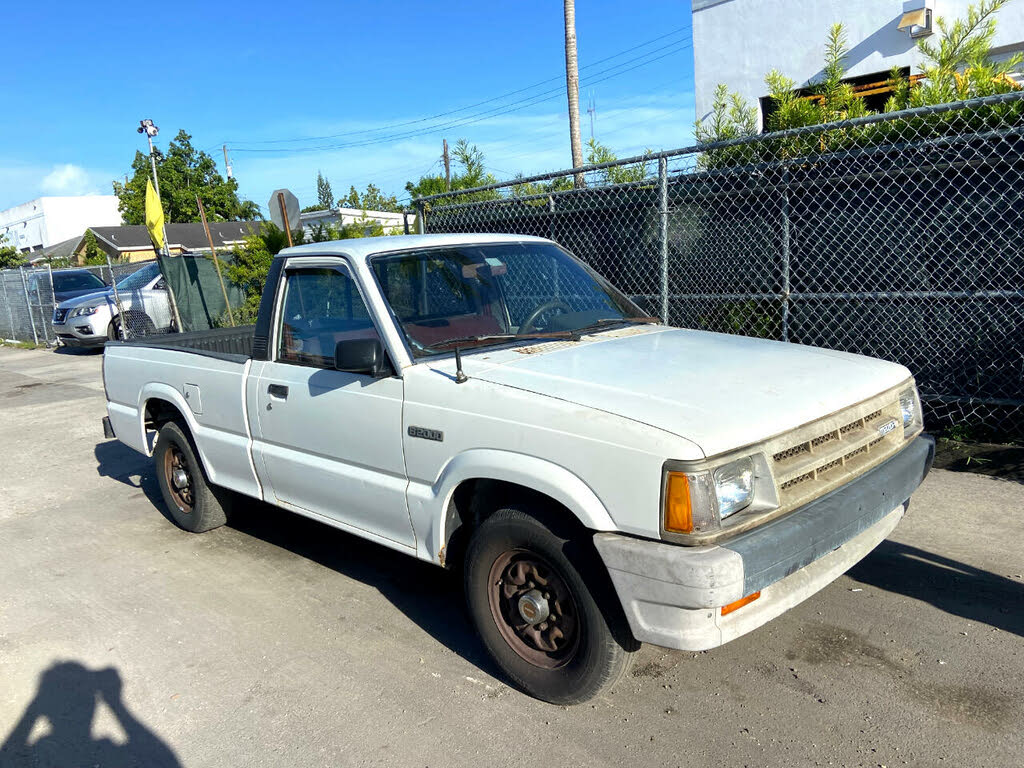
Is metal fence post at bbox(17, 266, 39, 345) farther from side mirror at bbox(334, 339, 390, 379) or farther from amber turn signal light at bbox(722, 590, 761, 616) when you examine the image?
amber turn signal light at bbox(722, 590, 761, 616)

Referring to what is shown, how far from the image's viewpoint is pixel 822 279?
637 cm

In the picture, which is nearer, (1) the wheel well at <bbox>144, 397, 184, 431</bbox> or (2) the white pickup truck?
(2) the white pickup truck

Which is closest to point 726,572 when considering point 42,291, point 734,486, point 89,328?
point 734,486

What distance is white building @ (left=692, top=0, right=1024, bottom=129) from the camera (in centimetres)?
1071

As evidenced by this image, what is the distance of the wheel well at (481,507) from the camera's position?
3135mm

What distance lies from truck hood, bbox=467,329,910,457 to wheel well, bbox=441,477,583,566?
42 centimetres

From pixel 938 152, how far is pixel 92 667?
596 centimetres

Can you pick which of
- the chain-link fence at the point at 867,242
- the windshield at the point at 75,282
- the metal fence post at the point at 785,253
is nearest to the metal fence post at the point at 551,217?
the chain-link fence at the point at 867,242

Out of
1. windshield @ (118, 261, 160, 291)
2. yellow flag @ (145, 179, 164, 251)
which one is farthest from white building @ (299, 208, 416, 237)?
yellow flag @ (145, 179, 164, 251)

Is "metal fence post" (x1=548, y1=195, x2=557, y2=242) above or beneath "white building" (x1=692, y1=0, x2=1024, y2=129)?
beneath

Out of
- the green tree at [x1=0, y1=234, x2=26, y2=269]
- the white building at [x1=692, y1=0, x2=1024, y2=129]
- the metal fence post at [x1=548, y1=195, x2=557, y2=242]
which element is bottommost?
the metal fence post at [x1=548, y1=195, x2=557, y2=242]

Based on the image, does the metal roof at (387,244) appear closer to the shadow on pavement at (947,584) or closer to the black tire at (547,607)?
the black tire at (547,607)

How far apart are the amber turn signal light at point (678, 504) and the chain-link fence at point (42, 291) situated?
714 inches

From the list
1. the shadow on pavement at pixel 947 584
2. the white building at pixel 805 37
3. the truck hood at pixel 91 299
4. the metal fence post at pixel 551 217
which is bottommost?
the shadow on pavement at pixel 947 584
